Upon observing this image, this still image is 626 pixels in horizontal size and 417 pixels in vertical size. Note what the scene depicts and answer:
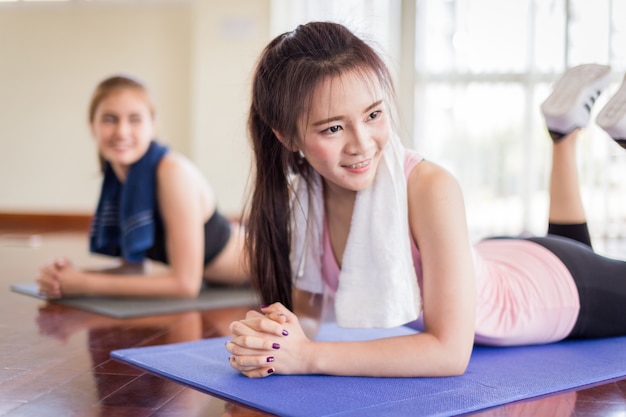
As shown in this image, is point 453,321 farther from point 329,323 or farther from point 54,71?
point 54,71

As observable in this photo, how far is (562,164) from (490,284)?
2.07ft

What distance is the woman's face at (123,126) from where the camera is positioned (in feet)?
9.31

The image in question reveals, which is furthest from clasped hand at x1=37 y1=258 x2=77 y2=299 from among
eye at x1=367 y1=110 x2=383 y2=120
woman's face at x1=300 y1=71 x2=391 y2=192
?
eye at x1=367 y1=110 x2=383 y2=120

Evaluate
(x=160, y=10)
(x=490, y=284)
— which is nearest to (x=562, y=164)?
(x=490, y=284)

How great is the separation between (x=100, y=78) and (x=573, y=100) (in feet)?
15.0

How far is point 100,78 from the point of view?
6.32 meters

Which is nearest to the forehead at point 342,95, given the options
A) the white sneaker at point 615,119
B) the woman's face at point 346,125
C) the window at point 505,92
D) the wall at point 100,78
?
the woman's face at point 346,125

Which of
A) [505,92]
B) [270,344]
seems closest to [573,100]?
[270,344]

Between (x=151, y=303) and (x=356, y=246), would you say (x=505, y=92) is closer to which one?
(x=151, y=303)

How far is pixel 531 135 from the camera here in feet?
16.3

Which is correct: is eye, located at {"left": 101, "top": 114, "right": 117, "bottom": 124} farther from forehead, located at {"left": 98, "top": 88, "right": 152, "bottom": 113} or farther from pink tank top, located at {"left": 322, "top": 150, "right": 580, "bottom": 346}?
pink tank top, located at {"left": 322, "top": 150, "right": 580, "bottom": 346}

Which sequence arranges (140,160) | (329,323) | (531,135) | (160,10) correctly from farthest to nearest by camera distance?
(160,10) → (531,135) → (140,160) → (329,323)

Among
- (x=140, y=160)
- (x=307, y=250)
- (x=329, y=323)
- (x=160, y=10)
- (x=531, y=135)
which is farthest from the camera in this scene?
(x=160, y=10)

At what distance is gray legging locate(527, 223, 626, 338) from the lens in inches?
83.9
